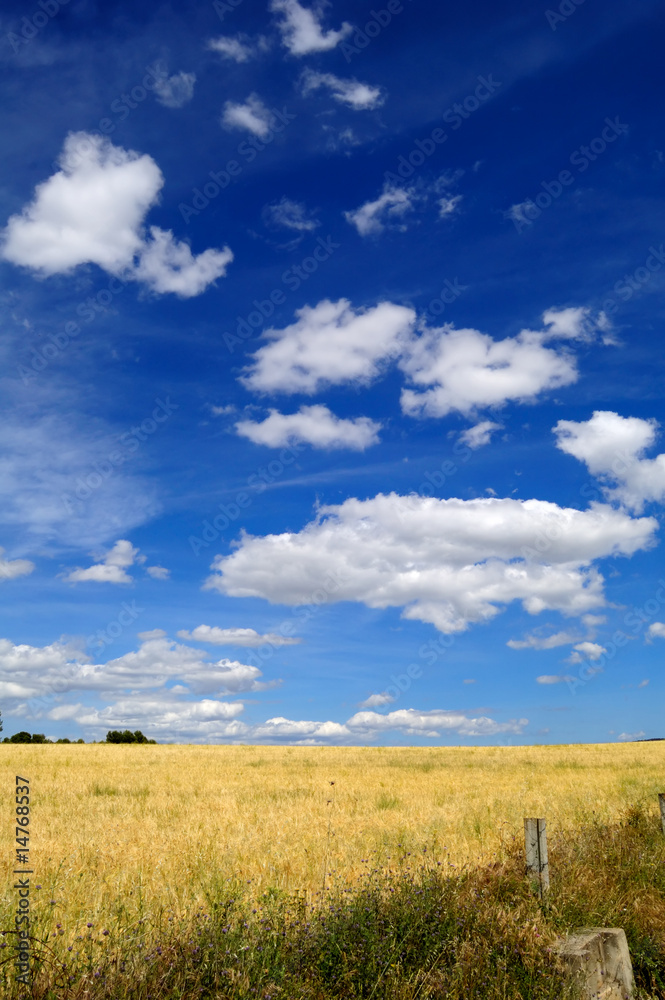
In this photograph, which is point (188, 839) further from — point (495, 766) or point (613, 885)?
point (495, 766)

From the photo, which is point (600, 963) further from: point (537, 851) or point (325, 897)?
point (325, 897)

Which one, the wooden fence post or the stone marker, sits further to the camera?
the wooden fence post

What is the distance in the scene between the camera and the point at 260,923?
5.45 m

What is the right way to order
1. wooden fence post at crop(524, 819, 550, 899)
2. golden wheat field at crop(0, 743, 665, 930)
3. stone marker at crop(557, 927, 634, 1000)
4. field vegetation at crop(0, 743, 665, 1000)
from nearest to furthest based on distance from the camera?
1. field vegetation at crop(0, 743, 665, 1000)
2. stone marker at crop(557, 927, 634, 1000)
3. wooden fence post at crop(524, 819, 550, 899)
4. golden wheat field at crop(0, 743, 665, 930)

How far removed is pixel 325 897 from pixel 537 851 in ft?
7.56

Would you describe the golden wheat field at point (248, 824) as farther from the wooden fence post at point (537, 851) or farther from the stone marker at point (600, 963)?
the stone marker at point (600, 963)

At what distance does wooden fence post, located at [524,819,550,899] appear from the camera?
6.78m

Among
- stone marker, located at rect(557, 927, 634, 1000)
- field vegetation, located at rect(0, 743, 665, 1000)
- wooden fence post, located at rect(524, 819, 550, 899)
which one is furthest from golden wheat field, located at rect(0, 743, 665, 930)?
stone marker, located at rect(557, 927, 634, 1000)

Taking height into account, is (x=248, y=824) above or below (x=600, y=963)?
below

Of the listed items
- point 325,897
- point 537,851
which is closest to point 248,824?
point 325,897

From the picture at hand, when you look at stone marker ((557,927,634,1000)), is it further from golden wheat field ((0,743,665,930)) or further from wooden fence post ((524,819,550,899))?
golden wheat field ((0,743,665,930))

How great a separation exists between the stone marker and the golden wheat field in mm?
2992

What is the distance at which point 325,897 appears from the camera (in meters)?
6.71

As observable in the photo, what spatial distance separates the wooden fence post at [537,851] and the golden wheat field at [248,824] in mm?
1859
